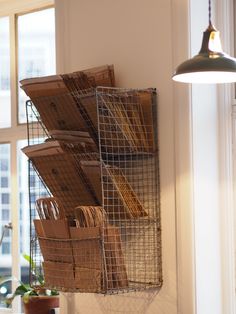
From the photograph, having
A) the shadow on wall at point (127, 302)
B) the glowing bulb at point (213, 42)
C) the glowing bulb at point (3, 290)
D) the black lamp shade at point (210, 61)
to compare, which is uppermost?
the glowing bulb at point (213, 42)

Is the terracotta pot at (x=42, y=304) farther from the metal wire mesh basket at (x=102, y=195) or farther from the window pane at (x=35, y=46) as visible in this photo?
the window pane at (x=35, y=46)

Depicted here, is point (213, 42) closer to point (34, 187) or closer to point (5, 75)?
point (34, 187)

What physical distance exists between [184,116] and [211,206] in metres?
0.41

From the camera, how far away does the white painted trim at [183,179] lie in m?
2.70

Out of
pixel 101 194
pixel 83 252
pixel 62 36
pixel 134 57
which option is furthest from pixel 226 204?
pixel 62 36

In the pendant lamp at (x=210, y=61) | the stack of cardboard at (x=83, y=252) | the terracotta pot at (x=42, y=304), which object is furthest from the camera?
the terracotta pot at (x=42, y=304)

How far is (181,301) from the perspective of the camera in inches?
107

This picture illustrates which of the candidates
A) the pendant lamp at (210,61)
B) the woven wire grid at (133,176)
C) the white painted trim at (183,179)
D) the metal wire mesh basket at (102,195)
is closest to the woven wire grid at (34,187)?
the metal wire mesh basket at (102,195)

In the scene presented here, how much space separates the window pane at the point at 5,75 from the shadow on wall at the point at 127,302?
5.01 feet

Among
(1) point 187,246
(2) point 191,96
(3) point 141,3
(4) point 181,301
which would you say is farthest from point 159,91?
(4) point 181,301

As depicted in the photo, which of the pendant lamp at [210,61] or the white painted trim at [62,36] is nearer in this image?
the pendant lamp at [210,61]

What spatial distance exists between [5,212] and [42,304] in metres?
0.85

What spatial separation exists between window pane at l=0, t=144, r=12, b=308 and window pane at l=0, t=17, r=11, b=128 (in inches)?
7.3

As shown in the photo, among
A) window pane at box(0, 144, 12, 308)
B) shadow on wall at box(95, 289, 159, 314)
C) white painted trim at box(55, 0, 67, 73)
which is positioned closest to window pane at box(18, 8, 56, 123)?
window pane at box(0, 144, 12, 308)
